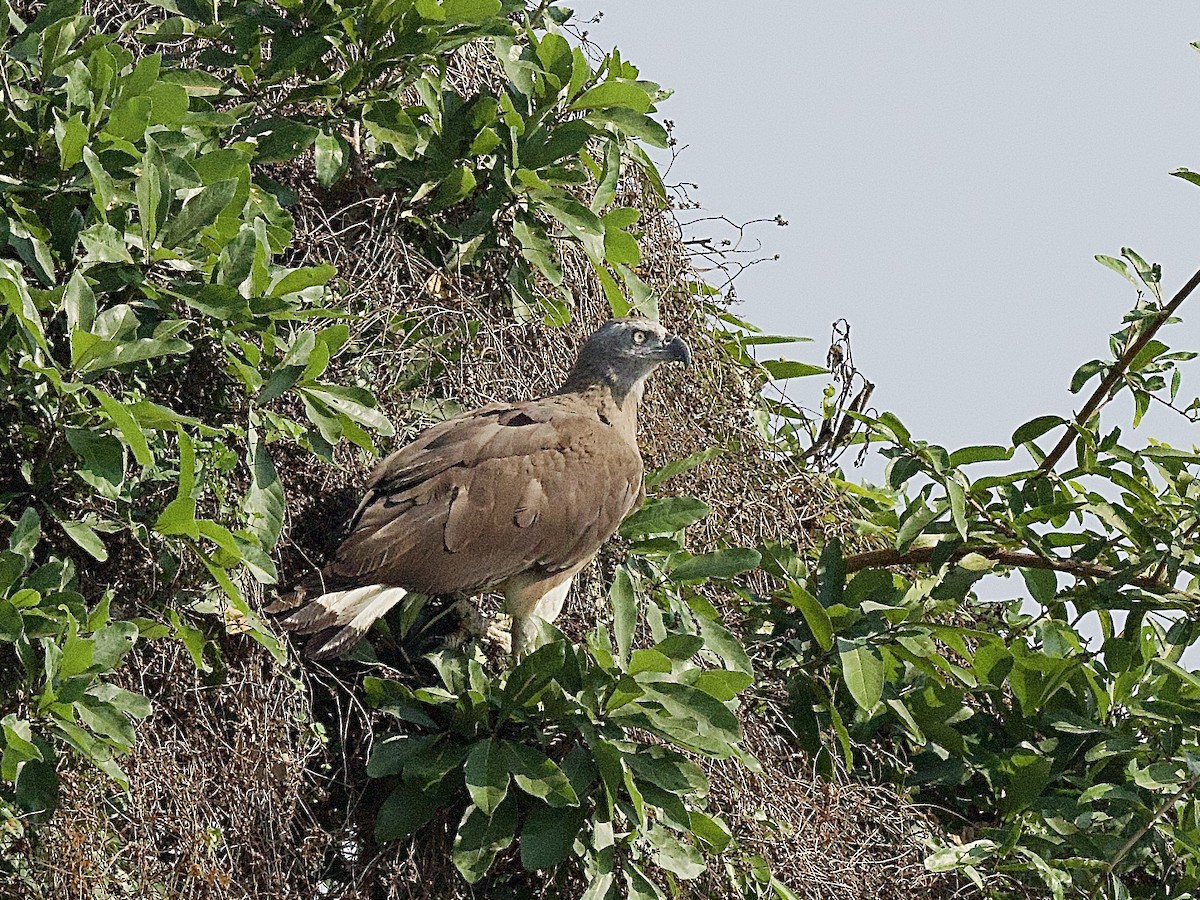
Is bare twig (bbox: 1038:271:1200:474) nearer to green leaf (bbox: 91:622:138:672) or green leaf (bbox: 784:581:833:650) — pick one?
green leaf (bbox: 784:581:833:650)

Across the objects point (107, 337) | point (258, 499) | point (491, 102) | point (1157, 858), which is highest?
point (491, 102)

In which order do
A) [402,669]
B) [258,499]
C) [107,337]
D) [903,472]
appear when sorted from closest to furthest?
1. [107,337]
2. [258,499]
3. [402,669]
4. [903,472]

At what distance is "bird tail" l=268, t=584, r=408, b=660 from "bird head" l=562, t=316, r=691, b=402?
1.11m

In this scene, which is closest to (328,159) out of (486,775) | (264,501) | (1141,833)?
(264,501)

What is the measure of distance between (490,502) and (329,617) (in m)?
0.64

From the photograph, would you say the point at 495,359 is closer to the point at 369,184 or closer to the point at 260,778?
the point at 369,184

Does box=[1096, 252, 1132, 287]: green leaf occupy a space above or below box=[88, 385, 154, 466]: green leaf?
above

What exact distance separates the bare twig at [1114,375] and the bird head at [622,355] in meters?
1.28

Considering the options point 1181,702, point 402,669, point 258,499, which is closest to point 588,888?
point 402,669

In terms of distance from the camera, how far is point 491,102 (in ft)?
15.2

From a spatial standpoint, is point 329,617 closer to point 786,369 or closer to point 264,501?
point 264,501

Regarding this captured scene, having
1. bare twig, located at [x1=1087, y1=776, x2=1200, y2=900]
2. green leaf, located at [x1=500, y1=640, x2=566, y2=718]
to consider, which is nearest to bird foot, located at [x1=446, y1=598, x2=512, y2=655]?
green leaf, located at [x1=500, y1=640, x2=566, y2=718]

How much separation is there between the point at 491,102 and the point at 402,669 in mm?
1652

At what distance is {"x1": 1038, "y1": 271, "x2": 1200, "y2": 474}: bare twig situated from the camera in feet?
16.2
